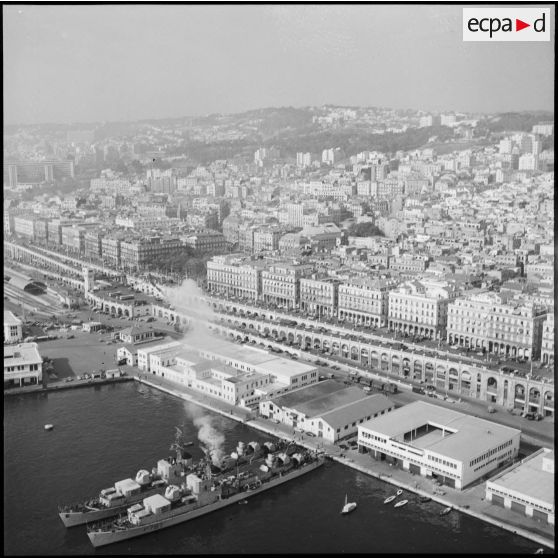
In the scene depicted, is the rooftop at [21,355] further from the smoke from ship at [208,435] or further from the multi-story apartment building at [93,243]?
the multi-story apartment building at [93,243]

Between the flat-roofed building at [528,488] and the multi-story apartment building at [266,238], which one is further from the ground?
the multi-story apartment building at [266,238]

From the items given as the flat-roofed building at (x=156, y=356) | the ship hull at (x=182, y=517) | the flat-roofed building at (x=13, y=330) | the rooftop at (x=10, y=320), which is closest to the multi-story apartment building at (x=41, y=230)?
the rooftop at (x=10, y=320)

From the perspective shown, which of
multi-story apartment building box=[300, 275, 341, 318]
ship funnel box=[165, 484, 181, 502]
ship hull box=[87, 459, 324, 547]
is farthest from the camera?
multi-story apartment building box=[300, 275, 341, 318]

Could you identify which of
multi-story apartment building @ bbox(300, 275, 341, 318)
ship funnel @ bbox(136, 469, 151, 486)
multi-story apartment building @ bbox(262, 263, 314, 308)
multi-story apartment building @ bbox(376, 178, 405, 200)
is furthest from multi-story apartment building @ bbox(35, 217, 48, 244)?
ship funnel @ bbox(136, 469, 151, 486)

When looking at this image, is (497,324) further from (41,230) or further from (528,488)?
A: (41,230)

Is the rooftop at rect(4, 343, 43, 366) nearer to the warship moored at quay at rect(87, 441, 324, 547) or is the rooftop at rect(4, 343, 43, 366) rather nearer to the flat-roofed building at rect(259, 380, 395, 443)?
the flat-roofed building at rect(259, 380, 395, 443)

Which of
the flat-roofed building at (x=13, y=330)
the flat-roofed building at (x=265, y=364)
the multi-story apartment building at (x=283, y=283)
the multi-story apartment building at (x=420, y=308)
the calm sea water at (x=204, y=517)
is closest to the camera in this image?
the calm sea water at (x=204, y=517)

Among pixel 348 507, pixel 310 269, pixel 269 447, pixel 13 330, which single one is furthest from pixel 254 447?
pixel 310 269
